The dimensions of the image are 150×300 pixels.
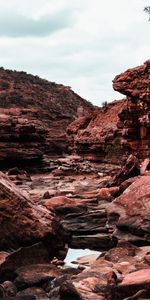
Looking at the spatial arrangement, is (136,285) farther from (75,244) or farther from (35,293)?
(75,244)

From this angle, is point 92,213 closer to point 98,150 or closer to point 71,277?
point 71,277

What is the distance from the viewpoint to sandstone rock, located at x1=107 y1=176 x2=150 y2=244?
1025 cm

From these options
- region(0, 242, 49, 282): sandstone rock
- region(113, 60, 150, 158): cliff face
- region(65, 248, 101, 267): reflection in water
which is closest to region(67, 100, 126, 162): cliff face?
region(113, 60, 150, 158): cliff face

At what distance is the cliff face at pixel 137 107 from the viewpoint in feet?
77.4

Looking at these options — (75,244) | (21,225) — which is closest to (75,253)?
(75,244)

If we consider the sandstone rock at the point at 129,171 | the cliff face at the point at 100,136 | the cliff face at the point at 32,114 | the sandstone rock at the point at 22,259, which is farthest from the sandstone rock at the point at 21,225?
the cliff face at the point at 32,114

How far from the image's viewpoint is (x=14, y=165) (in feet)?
115

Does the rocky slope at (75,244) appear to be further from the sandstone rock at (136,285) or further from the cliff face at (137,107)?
the cliff face at (137,107)

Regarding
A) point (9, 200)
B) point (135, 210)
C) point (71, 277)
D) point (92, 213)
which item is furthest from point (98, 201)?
point (71, 277)

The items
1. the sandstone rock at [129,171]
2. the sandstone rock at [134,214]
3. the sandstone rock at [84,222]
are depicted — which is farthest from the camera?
the sandstone rock at [129,171]

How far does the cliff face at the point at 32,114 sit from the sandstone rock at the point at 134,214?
2244 centimetres

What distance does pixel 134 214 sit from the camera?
1086 cm

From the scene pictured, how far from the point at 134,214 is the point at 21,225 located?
2649mm

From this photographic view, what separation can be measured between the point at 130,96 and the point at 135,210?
1401cm
